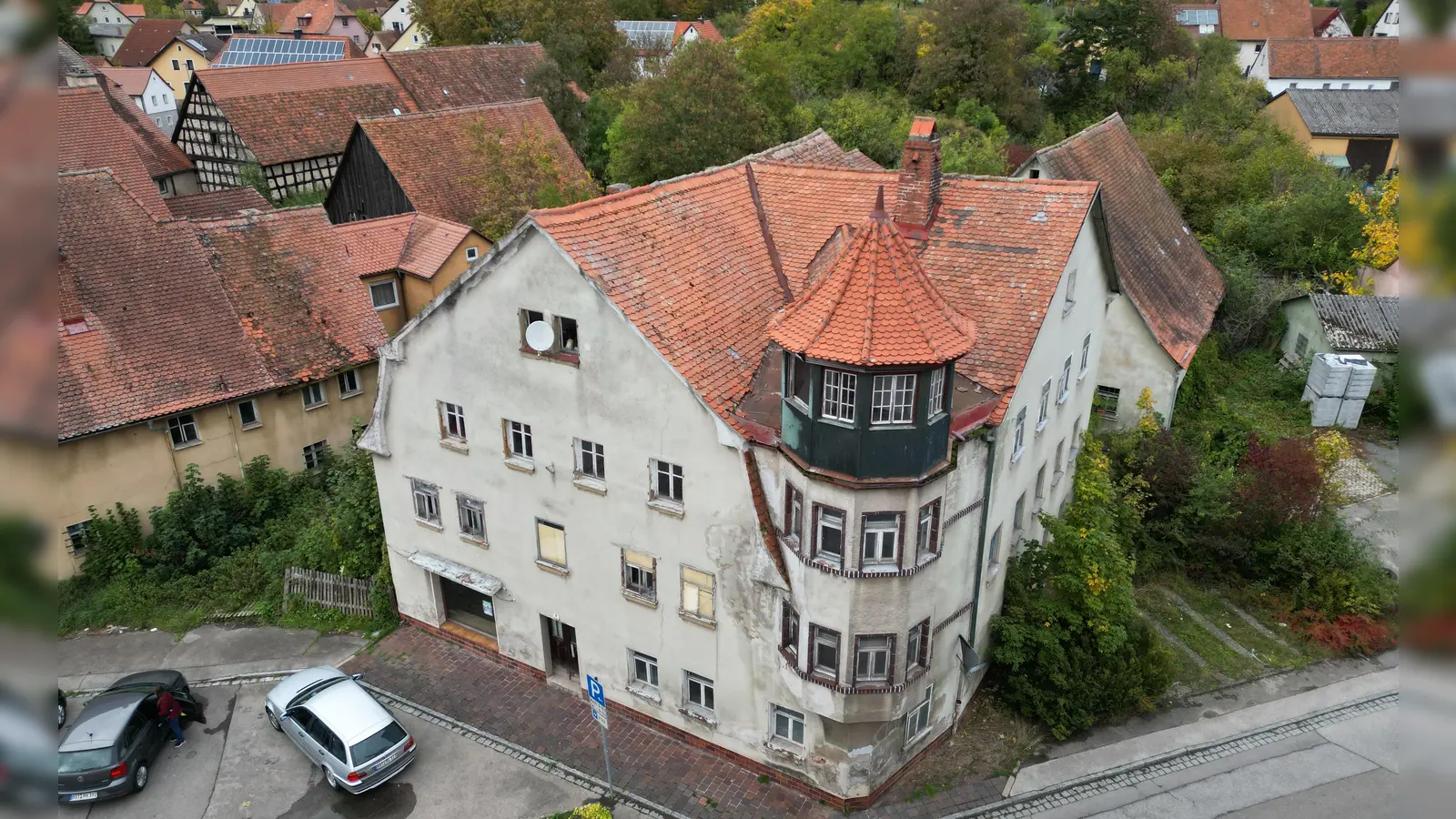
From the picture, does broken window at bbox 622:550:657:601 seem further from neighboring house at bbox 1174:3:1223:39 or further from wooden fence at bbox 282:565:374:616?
neighboring house at bbox 1174:3:1223:39

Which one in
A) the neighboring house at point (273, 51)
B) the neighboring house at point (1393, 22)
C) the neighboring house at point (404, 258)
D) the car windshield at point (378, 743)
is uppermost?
the neighboring house at point (273, 51)

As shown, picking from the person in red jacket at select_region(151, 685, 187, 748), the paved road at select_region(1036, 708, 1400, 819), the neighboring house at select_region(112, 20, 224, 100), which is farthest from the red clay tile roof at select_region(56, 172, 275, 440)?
the neighboring house at select_region(112, 20, 224, 100)

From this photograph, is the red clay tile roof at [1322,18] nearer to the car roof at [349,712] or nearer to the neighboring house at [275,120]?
the neighboring house at [275,120]

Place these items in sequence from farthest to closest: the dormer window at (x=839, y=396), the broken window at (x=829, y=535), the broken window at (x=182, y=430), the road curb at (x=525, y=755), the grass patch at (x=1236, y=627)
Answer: the broken window at (x=182, y=430) < the grass patch at (x=1236, y=627) < the road curb at (x=525, y=755) < the broken window at (x=829, y=535) < the dormer window at (x=839, y=396)

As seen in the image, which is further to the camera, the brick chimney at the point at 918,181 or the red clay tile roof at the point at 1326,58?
the red clay tile roof at the point at 1326,58

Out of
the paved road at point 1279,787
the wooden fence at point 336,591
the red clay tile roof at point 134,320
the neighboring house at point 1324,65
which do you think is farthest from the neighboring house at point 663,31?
the paved road at point 1279,787

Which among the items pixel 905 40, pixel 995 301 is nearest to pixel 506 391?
pixel 995 301

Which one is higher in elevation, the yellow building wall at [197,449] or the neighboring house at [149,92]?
the neighboring house at [149,92]
